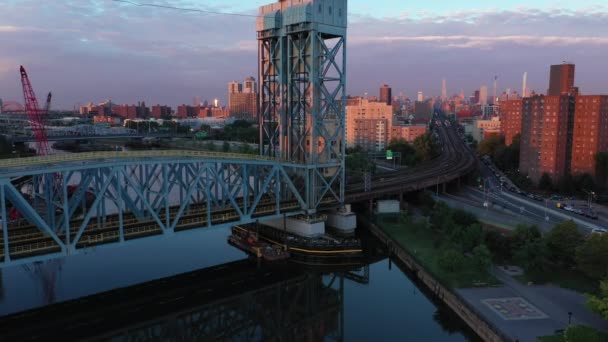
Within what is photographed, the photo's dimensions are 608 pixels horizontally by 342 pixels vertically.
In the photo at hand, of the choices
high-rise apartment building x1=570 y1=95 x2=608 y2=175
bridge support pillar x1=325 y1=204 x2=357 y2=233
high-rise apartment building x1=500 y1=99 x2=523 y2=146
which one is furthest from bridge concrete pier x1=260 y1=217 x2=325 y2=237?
high-rise apartment building x1=500 y1=99 x2=523 y2=146

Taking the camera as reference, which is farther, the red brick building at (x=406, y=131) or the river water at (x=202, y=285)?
the red brick building at (x=406, y=131)

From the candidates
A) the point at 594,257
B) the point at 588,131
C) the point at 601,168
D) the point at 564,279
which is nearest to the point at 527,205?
the point at 601,168

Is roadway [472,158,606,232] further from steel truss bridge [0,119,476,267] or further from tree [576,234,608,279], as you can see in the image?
steel truss bridge [0,119,476,267]

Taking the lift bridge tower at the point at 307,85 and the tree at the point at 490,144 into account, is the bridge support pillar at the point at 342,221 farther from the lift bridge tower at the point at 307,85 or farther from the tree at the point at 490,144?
the tree at the point at 490,144

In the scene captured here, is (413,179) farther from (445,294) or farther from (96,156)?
(96,156)

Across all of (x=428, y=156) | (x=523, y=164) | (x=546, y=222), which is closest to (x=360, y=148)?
(x=428, y=156)

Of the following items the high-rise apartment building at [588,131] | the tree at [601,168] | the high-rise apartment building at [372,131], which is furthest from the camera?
the high-rise apartment building at [372,131]

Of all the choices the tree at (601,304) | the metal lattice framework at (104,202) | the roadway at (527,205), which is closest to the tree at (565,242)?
the roadway at (527,205)
